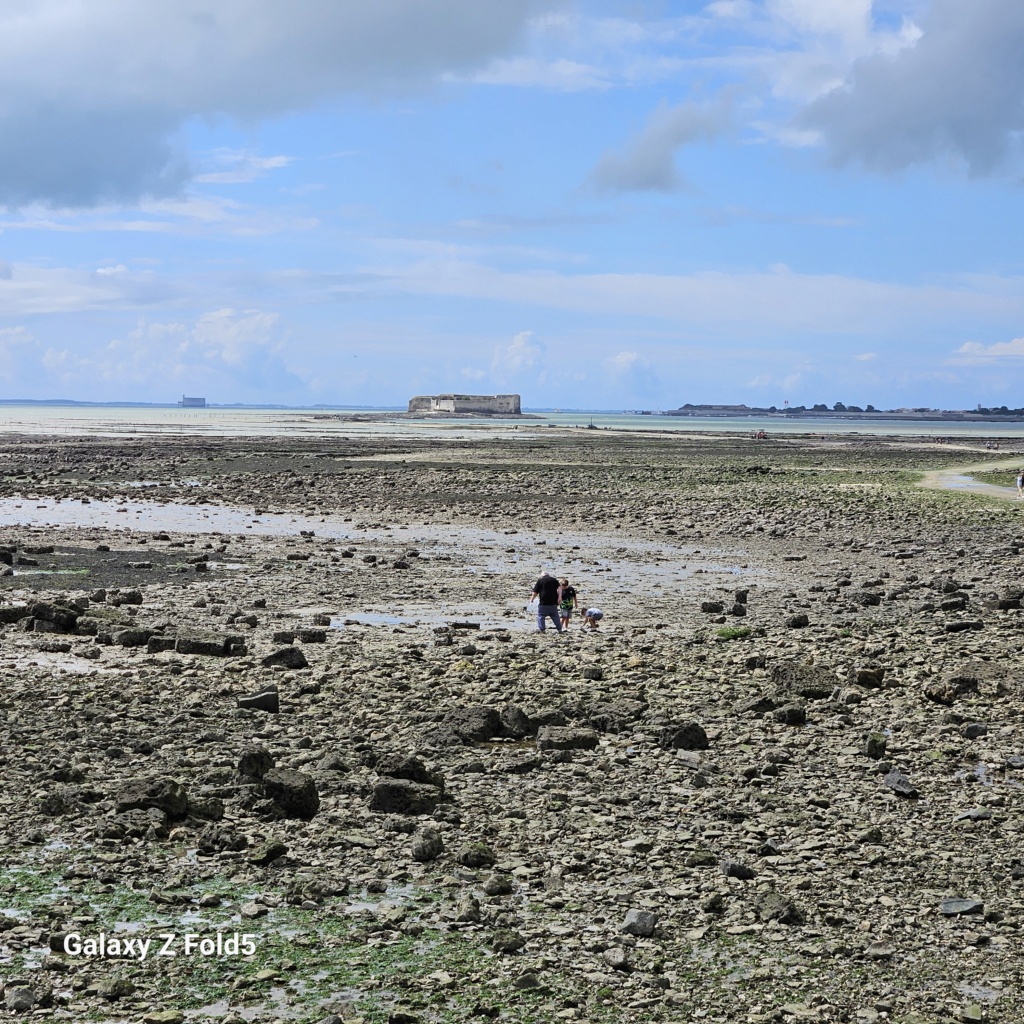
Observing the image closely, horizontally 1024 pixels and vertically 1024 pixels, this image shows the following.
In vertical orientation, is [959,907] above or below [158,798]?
below

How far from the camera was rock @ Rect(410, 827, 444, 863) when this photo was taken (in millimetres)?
10867

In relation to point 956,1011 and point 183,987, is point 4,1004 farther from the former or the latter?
point 956,1011

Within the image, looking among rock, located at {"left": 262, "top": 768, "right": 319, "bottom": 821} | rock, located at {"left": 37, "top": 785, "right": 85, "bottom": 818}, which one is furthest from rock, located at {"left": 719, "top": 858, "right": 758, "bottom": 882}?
rock, located at {"left": 37, "top": 785, "right": 85, "bottom": 818}

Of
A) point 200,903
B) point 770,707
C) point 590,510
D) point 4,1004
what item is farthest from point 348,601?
point 590,510

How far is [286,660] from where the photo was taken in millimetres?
→ 18125

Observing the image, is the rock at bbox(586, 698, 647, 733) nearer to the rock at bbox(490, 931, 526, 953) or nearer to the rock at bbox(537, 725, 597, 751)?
the rock at bbox(537, 725, 597, 751)

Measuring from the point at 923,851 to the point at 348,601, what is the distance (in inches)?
624

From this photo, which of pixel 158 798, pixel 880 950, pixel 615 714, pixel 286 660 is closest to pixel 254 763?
pixel 158 798

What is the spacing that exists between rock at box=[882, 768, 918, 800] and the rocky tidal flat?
25cm

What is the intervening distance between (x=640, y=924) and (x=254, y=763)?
4769 millimetres

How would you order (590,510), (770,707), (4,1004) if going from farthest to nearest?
Answer: (590,510) → (770,707) → (4,1004)

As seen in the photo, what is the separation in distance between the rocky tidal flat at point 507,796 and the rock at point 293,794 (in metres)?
0.03

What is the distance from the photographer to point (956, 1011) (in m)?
8.24

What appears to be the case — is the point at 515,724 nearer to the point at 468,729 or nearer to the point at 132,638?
the point at 468,729
